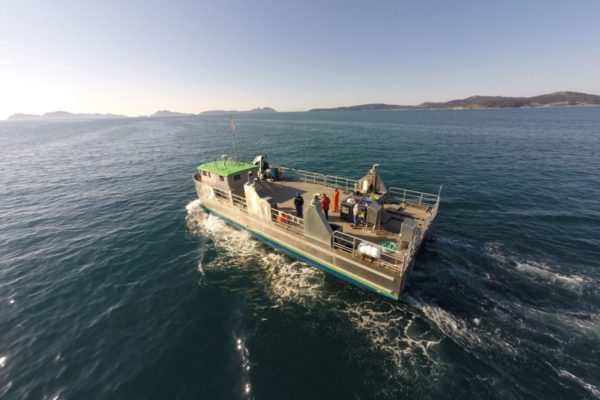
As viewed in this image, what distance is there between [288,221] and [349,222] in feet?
13.2

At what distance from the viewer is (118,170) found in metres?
38.2

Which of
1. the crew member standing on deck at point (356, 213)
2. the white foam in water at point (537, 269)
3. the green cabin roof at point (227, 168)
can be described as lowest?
the white foam in water at point (537, 269)

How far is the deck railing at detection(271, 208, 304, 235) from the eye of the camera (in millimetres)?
14741

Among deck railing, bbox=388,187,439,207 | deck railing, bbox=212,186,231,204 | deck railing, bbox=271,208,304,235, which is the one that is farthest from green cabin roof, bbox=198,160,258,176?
deck railing, bbox=388,187,439,207

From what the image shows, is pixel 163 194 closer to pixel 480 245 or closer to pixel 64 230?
pixel 64 230

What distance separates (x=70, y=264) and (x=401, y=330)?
20974 mm

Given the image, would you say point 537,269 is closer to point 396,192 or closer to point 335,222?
point 396,192

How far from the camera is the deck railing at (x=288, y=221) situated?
14741 millimetres

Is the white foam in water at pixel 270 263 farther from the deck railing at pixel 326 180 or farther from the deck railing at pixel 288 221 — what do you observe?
the deck railing at pixel 326 180

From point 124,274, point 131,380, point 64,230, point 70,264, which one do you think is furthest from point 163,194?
point 131,380

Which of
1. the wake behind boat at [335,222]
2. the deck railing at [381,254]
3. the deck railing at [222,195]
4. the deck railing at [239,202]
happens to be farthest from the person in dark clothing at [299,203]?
the deck railing at [222,195]

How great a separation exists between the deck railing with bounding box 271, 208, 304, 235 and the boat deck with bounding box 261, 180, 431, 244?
1196 millimetres

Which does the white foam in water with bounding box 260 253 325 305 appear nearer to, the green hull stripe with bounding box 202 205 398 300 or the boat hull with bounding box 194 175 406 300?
the boat hull with bounding box 194 175 406 300

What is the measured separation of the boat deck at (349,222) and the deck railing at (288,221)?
120 centimetres
